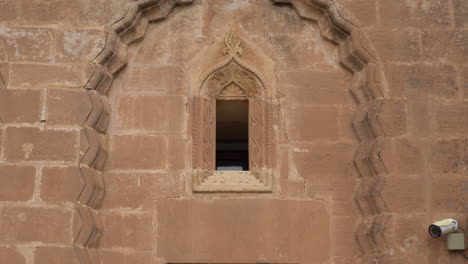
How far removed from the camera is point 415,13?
7637 mm

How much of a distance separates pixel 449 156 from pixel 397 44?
48.9 inches

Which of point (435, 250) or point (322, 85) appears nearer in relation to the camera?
point (435, 250)

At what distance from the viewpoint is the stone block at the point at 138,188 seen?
7285mm

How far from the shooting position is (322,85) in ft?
25.1

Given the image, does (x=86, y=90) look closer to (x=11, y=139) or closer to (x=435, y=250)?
(x=11, y=139)

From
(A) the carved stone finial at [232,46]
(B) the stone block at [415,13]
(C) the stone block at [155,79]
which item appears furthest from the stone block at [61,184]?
(B) the stone block at [415,13]

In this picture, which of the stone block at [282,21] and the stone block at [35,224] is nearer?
the stone block at [35,224]

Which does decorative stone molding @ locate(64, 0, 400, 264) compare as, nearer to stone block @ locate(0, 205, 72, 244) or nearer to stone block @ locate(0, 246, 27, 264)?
stone block @ locate(0, 205, 72, 244)

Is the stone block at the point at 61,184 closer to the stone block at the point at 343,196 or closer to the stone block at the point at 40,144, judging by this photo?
the stone block at the point at 40,144

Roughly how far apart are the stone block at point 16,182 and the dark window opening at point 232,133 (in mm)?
2038

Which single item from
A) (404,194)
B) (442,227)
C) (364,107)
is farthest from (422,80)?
(442,227)

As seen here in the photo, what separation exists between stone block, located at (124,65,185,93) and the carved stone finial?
52 centimetres

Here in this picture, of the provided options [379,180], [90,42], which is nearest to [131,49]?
[90,42]

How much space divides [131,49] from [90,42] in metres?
0.45
